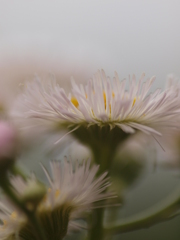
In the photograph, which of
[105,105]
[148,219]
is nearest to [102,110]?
[105,105]

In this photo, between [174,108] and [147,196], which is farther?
[147,196]

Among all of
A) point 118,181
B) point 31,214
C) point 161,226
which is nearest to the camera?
point 31,214

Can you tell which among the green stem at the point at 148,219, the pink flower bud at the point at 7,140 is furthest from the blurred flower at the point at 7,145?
the green stem at the point at 148,219

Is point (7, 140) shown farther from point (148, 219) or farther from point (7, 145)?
point (148, 219)

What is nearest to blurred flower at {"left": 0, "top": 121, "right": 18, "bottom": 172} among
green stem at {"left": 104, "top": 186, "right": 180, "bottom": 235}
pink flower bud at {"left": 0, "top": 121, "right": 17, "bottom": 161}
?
pink flower bud at {"left": 0, "top": 121, "right": 17, "bottom": 161}

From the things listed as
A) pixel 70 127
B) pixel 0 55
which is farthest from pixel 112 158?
pixel 0 55

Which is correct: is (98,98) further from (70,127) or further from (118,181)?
(118,181)

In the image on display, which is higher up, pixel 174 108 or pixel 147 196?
pixel 174 108

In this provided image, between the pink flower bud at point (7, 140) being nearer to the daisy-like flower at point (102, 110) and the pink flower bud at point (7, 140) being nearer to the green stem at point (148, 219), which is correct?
the daisy-like flower at point (102, 110)
